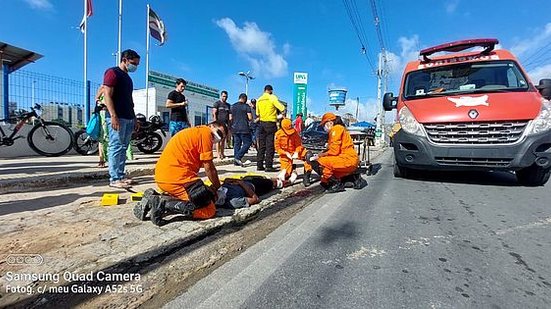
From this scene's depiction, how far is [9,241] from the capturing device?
236cm

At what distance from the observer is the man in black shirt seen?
616 centimetres

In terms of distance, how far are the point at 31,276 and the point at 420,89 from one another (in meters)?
6.04

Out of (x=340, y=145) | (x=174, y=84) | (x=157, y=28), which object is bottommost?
(x=340, y=145)

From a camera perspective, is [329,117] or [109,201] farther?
[329,117]

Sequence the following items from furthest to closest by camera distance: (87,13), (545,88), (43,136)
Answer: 1. (87,13)
2. (43,136)
3. (545,88)

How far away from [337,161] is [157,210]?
2.83 meters

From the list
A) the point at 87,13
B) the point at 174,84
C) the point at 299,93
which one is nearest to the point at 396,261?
the point at 87,13

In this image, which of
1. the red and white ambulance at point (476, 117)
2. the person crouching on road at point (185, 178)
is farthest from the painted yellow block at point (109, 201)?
the red and white ambulance at point (476, 117)

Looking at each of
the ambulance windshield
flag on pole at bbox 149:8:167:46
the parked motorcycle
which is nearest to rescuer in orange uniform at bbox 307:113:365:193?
the ambulance windshield

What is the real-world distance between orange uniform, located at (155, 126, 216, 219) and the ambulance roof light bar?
498 centimetres

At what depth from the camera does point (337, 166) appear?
4.76 metres

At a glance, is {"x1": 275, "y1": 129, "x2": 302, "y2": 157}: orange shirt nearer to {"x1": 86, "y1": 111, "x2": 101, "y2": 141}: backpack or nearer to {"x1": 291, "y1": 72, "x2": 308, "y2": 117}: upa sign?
{"x1": 86, "y1": 111, "x2": 101, "y2": 141}: backpack

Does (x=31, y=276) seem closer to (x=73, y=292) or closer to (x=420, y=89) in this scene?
(x=73, y=292)

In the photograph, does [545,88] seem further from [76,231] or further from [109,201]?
[76,231]
